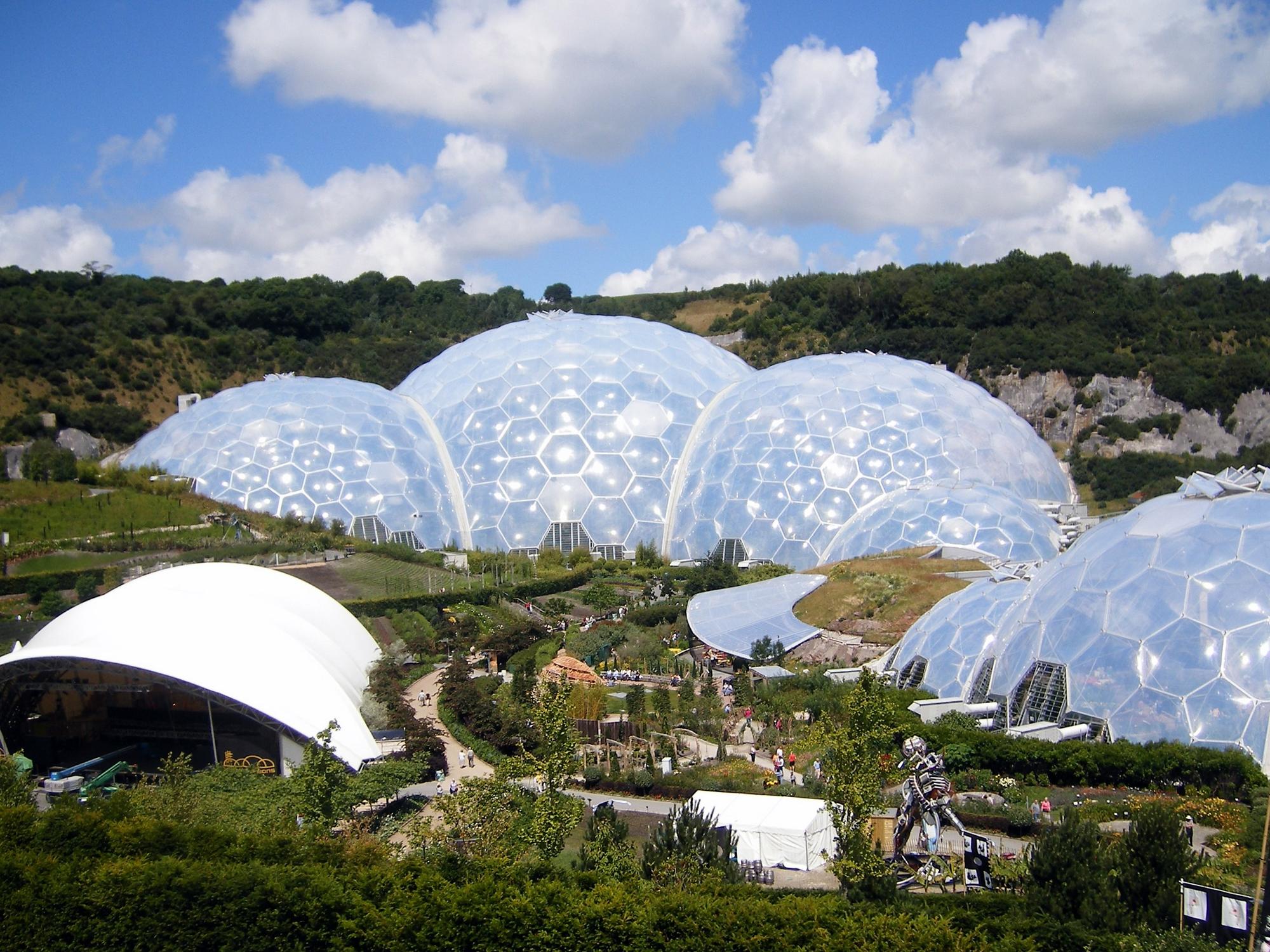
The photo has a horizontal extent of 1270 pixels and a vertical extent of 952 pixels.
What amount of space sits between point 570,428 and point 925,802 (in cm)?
2526

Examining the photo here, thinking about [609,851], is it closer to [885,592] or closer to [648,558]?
[885,592]

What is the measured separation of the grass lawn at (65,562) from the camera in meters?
29.7

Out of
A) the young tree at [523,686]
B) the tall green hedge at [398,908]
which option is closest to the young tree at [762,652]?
the young tree at [523,686]

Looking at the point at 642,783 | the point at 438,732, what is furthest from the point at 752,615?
the point at 438,732

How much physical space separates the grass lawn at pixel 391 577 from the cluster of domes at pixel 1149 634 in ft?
50.1

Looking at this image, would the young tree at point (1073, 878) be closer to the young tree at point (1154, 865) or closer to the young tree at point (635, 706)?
the young tree at point (1154, 865)

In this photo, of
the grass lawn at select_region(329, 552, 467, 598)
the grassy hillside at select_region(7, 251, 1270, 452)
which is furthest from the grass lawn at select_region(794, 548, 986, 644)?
the grassy hillside at select_region(7, 251, 1270, 452)

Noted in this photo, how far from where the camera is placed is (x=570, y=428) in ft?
120

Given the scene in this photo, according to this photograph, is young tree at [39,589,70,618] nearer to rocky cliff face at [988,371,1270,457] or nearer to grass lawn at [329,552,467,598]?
grass lawn at [329,552,467,598]

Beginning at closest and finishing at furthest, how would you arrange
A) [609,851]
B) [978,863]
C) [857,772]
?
[857,772]
[978,863]
[609,851]

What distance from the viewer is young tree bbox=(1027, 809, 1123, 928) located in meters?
9.68

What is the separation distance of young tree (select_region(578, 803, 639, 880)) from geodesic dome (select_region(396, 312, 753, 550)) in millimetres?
22383

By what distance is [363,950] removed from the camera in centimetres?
1022

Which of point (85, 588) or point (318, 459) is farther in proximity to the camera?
point (318, 459)
